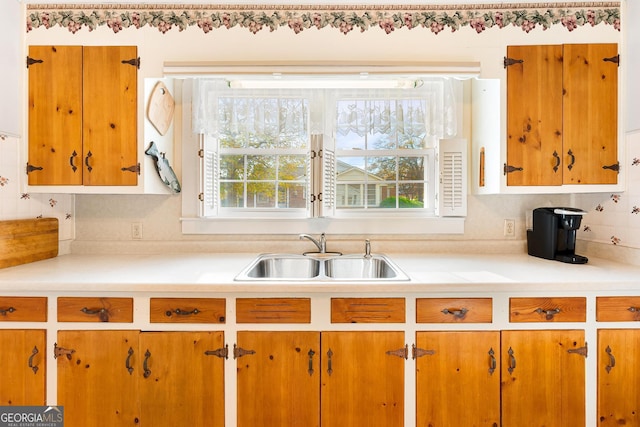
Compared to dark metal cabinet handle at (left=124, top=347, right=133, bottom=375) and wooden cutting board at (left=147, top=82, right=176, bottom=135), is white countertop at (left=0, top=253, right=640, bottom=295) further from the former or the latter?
wooden cutting board at (left=147, top=82, right=176, bottom=135)

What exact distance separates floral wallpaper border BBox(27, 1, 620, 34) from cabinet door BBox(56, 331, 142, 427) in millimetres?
1660

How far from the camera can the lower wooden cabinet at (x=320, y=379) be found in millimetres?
1527

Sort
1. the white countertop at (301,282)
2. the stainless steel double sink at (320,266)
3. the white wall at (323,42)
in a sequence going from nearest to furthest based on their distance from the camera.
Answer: the white countertop at (301,282)
the white wall at (323,42)
the stainless steel double sink at (320,266)

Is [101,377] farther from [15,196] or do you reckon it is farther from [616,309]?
[616,309]

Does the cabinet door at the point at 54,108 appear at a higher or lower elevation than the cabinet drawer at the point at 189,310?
higher

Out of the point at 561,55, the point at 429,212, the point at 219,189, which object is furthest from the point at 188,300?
the point at 561,55

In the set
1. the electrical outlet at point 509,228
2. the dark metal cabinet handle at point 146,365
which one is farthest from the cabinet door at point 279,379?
the electrical outlet at point 509,228

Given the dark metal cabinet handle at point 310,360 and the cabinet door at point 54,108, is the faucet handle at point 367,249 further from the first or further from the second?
the cabinet door at point 54,108

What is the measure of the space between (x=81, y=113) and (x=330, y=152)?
4.83ft

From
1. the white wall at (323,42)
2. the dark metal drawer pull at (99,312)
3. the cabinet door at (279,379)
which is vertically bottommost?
the cabinet door at (279,379)

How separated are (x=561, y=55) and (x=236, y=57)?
1.83 meters

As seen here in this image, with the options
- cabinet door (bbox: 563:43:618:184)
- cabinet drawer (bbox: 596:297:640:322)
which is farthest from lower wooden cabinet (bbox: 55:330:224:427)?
cabinet door (bbox: 563:43:618:184)

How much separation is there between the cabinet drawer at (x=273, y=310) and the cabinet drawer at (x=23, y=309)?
0.90m

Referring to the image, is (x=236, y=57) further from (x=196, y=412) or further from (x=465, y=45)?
(x=196, y=412)
